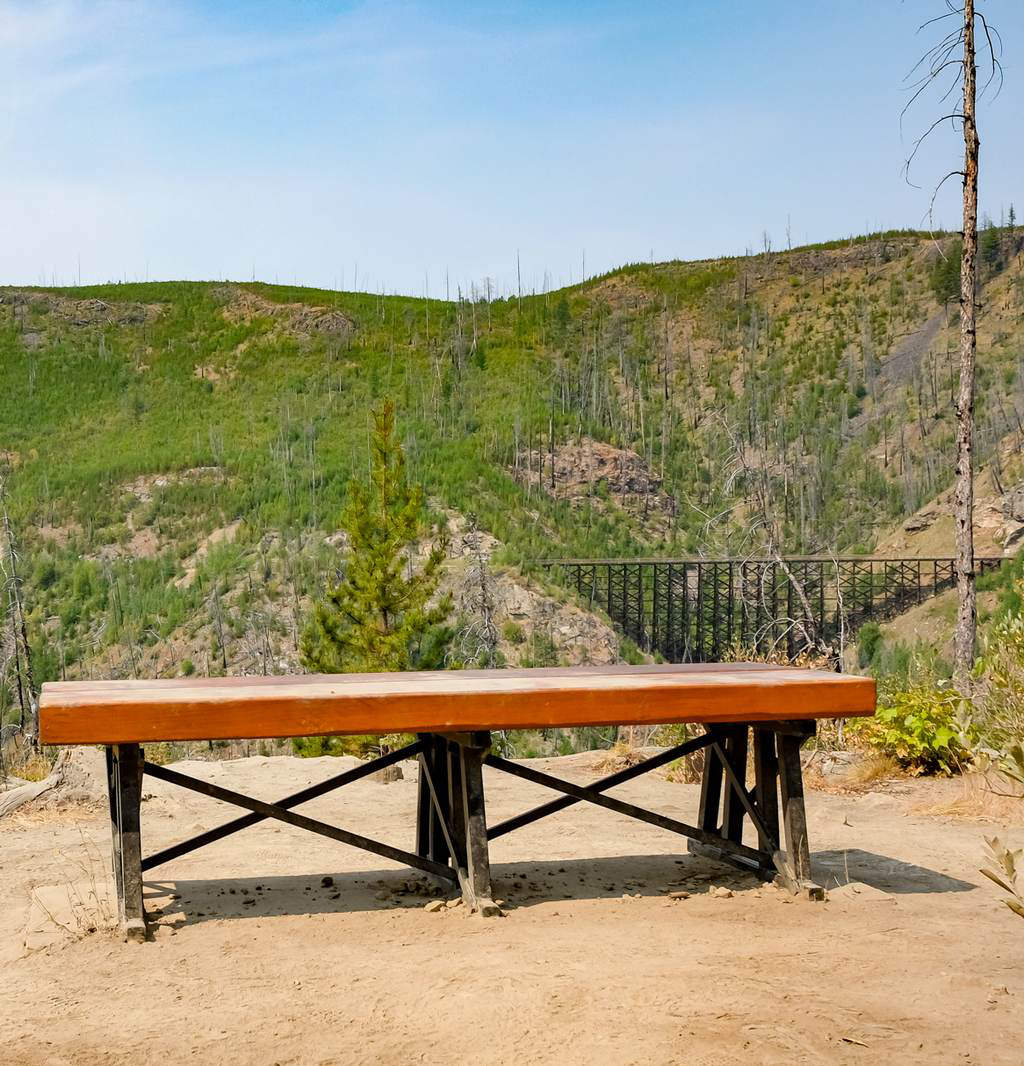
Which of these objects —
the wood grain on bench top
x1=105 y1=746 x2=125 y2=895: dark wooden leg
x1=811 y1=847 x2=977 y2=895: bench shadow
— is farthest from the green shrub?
x1=105 y1=746 x2=125 y2=895: dark wooden leg

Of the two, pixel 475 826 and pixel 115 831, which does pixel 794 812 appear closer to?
pixel 475 826

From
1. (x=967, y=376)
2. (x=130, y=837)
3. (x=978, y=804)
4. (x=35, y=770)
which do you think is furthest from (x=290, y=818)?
(x=967, y=376)

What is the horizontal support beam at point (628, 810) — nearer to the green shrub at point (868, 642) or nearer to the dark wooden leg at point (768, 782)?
the dark wooden leg at point (768, 782)

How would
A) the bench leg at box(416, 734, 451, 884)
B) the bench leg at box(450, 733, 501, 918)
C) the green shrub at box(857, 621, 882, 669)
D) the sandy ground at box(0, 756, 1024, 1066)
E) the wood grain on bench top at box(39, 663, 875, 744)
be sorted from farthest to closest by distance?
1. the green shrub at box(857, 621, 882, 669)
2. the bench leg at box(416, 734, 451, 884)
3. the bench leg at box(450, 733, 501, 918)
4. the wood grain on bench top at box(39, 663, 875, 744)
5. the sandy ground at box(0, 756, 1024, 1066)

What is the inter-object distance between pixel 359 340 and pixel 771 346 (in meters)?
26.8

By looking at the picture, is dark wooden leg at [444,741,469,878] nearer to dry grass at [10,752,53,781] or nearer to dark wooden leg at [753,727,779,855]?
dark wooden leg at [753,727,779,855]

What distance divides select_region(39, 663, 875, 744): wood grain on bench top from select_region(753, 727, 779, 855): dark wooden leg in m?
0.33

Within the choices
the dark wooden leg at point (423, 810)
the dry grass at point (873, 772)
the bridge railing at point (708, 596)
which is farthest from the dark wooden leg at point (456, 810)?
the bridge railing at point (708, 596)

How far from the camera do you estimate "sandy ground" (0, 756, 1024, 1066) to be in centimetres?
313

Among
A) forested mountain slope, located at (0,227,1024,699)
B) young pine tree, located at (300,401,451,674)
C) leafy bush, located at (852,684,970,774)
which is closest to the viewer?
leafy bush, located at (852,684,970,774)

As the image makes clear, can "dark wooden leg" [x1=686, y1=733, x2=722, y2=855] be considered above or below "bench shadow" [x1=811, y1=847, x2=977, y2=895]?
above

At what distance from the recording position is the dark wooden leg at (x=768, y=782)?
16.5 feet

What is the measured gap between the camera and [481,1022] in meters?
3.27

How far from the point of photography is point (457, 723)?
166 inches
